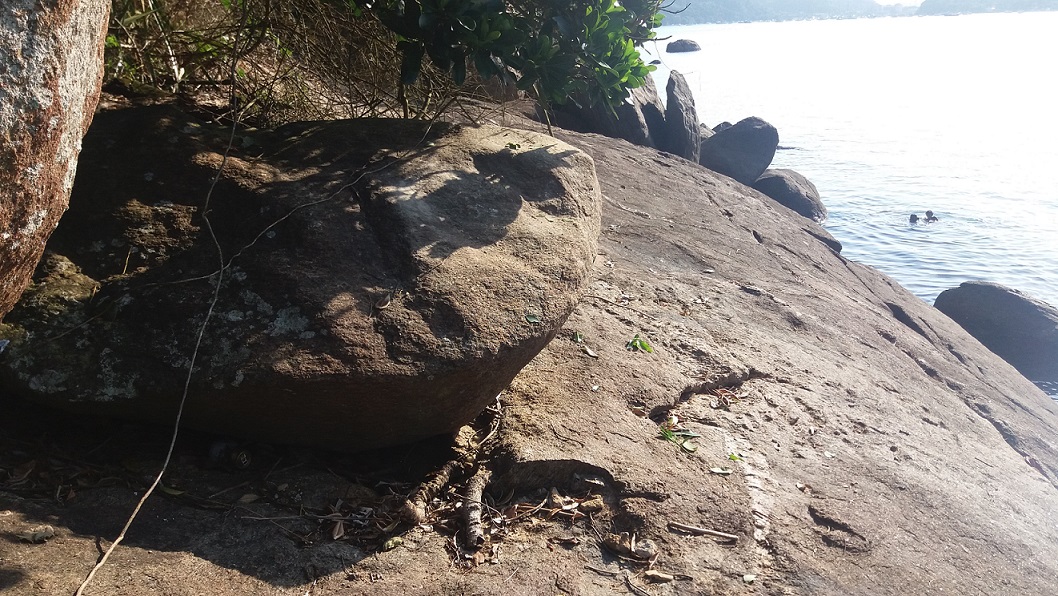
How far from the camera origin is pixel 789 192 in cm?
1464

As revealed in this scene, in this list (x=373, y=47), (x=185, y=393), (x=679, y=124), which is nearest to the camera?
(x=185, y=393)

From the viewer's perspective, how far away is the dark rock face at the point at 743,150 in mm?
14625

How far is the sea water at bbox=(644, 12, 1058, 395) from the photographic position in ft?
48.0

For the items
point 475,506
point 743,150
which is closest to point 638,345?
point 475,506

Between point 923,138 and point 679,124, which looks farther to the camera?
point 923,138

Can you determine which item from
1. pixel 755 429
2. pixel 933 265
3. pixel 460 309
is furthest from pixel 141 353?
pixel 933 265

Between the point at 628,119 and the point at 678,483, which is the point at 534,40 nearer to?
the point at 678,483

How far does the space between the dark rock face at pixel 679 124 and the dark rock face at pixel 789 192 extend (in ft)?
8.94

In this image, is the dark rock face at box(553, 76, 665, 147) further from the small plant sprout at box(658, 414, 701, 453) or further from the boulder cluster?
the small plant sprout at box(658, 414, 701, 453)

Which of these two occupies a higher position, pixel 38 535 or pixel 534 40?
pixel 534 40

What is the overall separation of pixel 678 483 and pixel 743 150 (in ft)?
40.7

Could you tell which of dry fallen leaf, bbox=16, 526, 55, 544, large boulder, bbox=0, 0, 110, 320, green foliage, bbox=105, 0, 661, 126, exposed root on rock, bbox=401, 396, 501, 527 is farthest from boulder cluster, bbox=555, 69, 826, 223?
dry fallen leaf, bbox=16, 526, 55, 544

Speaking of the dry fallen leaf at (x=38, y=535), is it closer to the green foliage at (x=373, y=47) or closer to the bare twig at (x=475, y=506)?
the bare twig at (x=475, y=506)

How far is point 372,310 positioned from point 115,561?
1.03m
